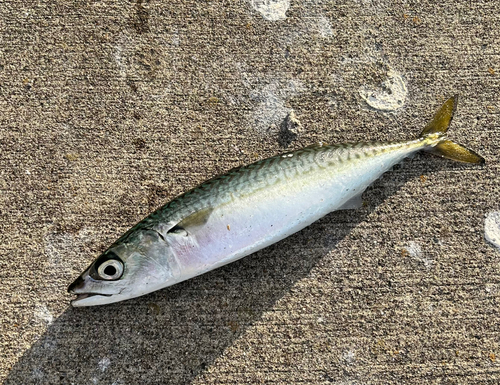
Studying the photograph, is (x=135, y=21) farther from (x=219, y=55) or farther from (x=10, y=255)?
(x=10, y=255)

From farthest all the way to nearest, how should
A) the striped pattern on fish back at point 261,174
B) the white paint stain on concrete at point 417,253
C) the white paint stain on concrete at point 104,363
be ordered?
the white paint stain on concrete at point 417,253, the white paint stain on concrete at point 104,363, the striped pattern on fish back at point 261,174

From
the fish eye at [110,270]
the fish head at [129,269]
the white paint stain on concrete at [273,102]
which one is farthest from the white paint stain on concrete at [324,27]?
the fish eye at [110,270]

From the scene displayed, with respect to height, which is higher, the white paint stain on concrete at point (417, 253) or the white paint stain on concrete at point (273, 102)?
the white paint stain on concrete at point (273, 102)

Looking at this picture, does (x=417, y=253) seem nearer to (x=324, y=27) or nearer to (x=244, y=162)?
(x=244, y=162)

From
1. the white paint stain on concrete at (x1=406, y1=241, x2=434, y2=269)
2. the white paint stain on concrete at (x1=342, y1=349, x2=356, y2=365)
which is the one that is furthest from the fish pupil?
the white paint stain on concrete at (x1=406, y1=241, x2=434, y2=269)

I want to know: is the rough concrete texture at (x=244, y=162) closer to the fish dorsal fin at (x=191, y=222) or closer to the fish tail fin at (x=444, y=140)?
the fish tail fin at (x=444, y=140)

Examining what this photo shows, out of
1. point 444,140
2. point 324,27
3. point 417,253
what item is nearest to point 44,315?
point 417,253
